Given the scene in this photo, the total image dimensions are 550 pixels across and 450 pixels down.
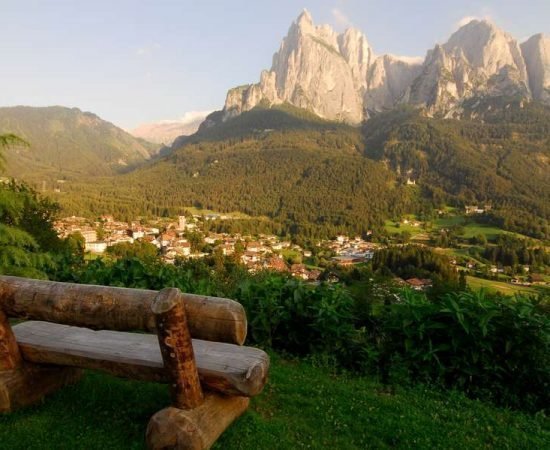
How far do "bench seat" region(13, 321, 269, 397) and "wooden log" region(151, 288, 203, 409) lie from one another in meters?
0.15

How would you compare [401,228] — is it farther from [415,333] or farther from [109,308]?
[109,308]

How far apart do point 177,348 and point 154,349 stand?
2.68 feet

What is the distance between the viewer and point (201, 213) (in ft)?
391

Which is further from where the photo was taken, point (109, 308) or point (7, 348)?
point (7, 348)

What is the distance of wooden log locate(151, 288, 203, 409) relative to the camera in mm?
2889

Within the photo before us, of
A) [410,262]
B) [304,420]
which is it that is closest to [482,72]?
[410,262]

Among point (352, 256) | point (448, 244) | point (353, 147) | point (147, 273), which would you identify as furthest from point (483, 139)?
point (147, 273)

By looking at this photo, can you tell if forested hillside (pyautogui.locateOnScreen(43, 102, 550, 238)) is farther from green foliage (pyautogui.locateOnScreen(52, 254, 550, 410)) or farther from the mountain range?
green foliage (pyautogui.locateOnScreen(52, 254, 550, 410))

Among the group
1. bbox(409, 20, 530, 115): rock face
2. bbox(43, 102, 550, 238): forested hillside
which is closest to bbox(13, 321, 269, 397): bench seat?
bbox(43, 102, 550, 238): forested hillside

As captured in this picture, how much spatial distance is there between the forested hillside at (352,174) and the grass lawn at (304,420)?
9013 cm

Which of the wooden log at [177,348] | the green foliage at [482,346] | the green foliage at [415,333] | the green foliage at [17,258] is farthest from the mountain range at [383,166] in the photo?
the wooden log at [177,348]

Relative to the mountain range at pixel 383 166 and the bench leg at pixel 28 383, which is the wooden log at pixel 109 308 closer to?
the bench leg at pixel 28 383

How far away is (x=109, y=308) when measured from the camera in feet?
11.1

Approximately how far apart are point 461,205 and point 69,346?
12160 cm
